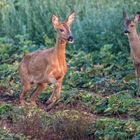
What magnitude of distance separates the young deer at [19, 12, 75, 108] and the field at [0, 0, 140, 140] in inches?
11.7

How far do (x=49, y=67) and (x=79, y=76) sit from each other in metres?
2.10

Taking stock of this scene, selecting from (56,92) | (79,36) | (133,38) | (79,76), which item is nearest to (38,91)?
(56,92)

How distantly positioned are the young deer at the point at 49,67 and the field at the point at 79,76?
0.30 meters

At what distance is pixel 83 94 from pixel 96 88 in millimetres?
925

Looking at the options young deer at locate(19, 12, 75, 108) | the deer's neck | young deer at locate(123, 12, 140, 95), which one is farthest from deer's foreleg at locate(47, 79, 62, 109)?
young deer at locate(123, 12, 140, 95)

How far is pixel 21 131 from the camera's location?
1041 centimetres

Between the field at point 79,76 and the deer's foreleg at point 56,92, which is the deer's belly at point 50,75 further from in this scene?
the field at point 79,76

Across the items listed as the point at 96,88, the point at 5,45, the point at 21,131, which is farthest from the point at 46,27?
the point at 21,131

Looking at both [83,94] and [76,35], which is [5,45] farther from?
[83,94]

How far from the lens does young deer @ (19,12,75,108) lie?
12672 mm

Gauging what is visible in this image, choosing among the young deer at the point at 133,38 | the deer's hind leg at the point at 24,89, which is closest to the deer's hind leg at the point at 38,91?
the deer's hind leg at the point at 24,89

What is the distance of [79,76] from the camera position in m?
14.9

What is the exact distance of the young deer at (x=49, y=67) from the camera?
12672 mm

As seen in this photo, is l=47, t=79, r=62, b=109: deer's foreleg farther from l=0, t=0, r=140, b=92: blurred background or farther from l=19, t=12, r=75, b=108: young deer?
l=0, t=0, r=140, b=92: blurred background
